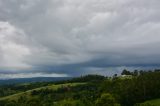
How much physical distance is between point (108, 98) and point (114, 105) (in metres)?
5.92

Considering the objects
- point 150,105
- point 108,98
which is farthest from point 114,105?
point 150,105

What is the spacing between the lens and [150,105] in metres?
199

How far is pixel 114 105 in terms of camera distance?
Result: 195625mm

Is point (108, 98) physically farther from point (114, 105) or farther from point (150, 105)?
point (150, 105)

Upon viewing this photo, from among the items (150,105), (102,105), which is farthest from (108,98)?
(150,105)

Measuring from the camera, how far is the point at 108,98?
200 metres

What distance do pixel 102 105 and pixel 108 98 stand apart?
494 centimetres

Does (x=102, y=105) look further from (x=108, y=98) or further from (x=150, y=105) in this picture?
(x=150, y=105)

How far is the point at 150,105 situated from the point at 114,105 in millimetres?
19781

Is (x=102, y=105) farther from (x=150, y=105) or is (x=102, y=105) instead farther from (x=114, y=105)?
(x=150, y=105)

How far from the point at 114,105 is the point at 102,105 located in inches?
289

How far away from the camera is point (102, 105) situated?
199750 millimetres
